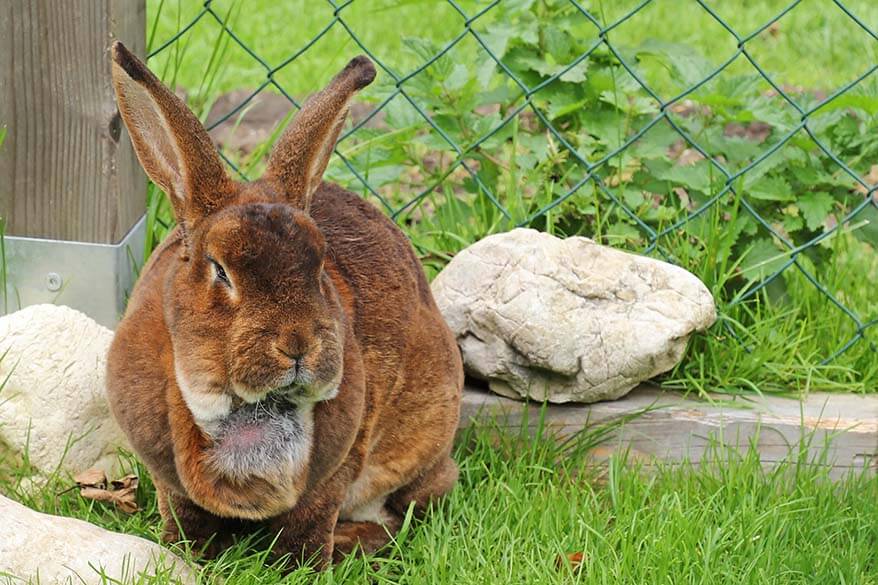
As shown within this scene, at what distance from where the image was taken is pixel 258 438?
98.7 inches

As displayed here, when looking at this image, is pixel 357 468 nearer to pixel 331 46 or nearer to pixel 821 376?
pixel 821 376

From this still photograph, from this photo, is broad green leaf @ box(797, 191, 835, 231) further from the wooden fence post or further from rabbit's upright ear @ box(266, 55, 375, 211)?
the wooden fence post

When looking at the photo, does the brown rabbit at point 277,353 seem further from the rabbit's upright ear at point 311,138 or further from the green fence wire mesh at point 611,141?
the green fence wire mesh at point 611,141

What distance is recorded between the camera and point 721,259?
11.6 ft

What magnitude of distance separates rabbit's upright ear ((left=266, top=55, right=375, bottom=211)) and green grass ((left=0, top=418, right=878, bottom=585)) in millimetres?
791

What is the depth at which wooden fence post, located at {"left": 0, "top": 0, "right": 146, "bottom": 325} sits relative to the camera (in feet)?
10.1

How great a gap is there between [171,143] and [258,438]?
1.97 feet

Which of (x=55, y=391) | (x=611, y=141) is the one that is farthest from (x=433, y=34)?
(x=55, y=391)

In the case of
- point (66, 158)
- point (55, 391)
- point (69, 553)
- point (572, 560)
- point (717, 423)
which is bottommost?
point (572, 560)

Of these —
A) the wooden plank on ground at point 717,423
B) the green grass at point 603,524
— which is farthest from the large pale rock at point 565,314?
the green grass at point 603,524

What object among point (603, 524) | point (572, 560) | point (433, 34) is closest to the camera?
point (572, 560)

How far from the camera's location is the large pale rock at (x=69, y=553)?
2541mm

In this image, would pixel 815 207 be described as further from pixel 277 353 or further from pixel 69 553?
pixel 69 553

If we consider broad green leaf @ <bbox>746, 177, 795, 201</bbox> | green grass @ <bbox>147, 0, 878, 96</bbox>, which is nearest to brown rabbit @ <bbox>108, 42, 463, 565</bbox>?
broad green leaf @ <bbox>746, 177, 795, 201</bbox>
